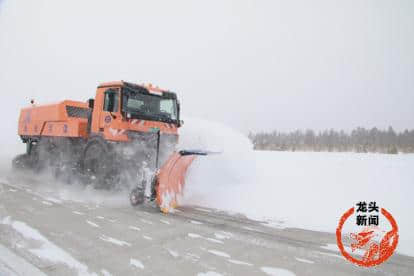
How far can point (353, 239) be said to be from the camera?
4.95 m

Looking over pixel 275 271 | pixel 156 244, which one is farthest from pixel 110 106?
pixel 275 271

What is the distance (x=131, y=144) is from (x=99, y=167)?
113cm

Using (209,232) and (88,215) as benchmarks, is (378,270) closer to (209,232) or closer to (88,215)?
(209,232)

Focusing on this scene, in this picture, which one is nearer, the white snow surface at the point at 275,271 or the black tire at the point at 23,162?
the white snow surface at the point at 275,271

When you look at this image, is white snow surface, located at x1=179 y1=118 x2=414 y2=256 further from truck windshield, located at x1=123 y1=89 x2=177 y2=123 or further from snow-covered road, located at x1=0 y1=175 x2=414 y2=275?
truck windshield, located at x1=123 y1=89 x2=177 y2=123

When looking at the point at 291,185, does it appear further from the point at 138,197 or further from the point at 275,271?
the point at 275,271

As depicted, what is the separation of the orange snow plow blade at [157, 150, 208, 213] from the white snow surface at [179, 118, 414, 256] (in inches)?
18.7

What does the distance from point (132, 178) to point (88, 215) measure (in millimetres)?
1846

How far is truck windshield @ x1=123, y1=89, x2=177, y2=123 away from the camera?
762cm

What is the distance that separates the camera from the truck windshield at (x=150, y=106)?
7.62m

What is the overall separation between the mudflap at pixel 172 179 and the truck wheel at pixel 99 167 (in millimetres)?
1546

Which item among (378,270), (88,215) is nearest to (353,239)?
(378,270)

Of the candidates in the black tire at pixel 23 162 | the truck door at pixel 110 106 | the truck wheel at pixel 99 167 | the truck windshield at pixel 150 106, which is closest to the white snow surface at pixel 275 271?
the truck wheel at pixel 99 167

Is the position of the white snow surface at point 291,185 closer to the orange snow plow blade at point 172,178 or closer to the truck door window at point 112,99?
the orange snow plow blade at point 172,178
